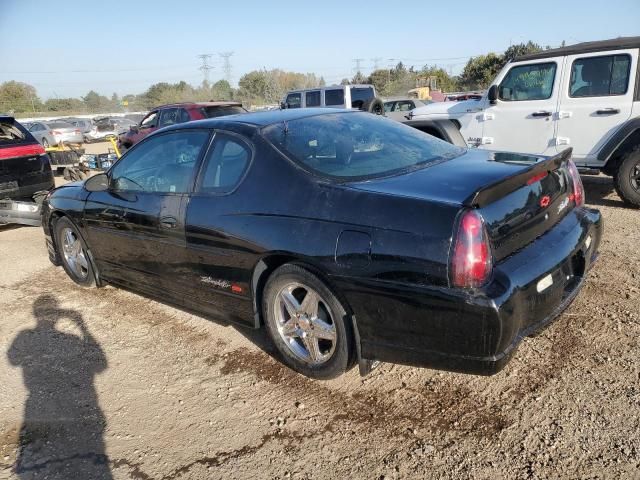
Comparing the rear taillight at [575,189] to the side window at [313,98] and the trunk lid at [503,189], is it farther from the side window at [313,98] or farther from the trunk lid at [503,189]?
the side window at [313,98]

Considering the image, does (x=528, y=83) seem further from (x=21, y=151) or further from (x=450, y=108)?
(x=21, y=151)

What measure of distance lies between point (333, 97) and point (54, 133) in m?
15.2

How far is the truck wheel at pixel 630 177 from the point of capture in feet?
19.7

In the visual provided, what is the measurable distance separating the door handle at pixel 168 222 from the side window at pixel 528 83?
5.30 metres

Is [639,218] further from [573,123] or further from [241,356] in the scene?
[241,356]

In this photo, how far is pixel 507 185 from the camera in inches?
102

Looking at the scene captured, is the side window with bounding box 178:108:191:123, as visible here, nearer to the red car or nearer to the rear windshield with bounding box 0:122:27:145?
the red car

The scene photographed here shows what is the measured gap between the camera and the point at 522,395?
108 inches

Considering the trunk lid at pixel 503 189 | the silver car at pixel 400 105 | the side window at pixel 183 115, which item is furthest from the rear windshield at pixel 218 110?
the trunk lid at pixel 503 189

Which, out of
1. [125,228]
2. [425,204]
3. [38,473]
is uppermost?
[425,204]

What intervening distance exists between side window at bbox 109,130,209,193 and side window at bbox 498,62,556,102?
4957mm

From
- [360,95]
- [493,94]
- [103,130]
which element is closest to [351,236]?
[493,94]

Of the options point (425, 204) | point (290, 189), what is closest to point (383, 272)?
point (425, 204)

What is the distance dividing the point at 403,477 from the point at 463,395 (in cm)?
72
